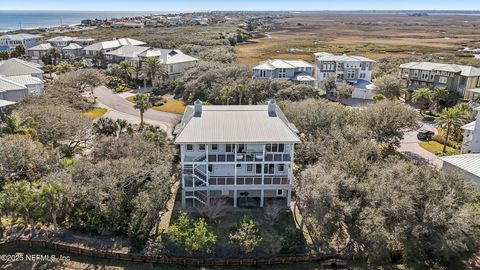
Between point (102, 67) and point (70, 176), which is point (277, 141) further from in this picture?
point (102, 67)

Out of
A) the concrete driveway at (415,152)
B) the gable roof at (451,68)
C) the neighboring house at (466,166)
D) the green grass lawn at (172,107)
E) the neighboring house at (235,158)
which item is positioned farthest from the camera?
the gable roof at (451,68)

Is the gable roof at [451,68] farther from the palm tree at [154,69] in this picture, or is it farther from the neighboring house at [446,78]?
the palm tree at [154,69]

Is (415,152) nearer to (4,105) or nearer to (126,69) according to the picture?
(4,105)

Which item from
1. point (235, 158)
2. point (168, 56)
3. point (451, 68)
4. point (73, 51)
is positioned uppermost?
point (451, 68)

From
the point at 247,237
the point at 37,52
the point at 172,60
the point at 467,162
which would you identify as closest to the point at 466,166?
→ the point at 467,162


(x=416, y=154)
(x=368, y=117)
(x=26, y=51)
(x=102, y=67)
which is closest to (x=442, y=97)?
(x=416, y=154)

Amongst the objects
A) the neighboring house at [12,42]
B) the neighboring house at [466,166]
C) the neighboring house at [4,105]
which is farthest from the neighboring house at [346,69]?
the neighboring house at [12,42]
